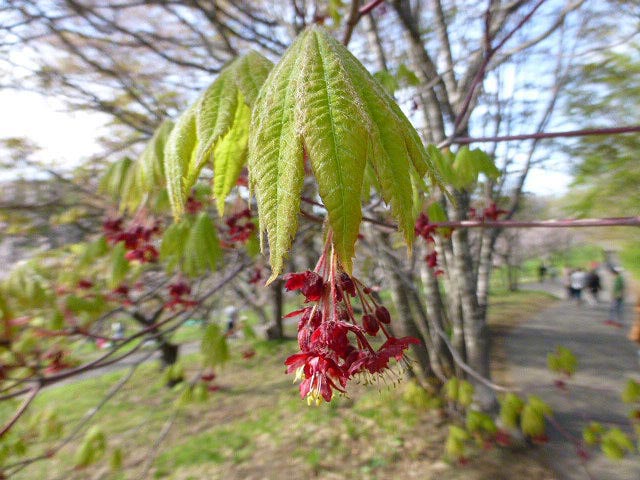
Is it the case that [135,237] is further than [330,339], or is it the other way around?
[135,237]

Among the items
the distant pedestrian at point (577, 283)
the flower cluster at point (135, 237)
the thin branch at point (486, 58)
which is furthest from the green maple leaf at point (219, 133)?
the distant pedestrian at point (577, 283)

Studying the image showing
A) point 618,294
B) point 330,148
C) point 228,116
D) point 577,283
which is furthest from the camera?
point 577,283

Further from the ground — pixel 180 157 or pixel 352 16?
pixel 352 16

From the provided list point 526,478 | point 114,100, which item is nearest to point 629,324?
point 526,478

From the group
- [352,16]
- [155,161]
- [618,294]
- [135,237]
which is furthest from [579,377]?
[155,161]

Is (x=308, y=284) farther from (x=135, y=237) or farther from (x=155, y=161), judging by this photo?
(x=135, y=237)

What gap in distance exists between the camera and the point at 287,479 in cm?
462

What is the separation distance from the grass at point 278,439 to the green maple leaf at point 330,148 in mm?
3743

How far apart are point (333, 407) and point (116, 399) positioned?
589 cm

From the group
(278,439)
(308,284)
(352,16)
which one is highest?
(352,16)

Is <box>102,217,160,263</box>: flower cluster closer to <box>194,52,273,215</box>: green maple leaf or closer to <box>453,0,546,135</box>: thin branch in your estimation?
<box>194,52,273,215</box>: green maple leaf

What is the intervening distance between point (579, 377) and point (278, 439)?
19.4 feet

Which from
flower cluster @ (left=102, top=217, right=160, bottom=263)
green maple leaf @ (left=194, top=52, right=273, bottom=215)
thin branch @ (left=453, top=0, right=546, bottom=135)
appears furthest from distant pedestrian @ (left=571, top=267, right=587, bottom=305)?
green maple leaf @ (left=194, top=52, right=273, bottom=215)

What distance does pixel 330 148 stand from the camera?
565 millimetres
